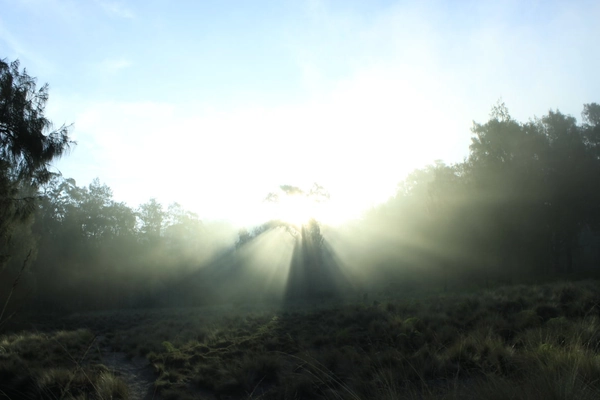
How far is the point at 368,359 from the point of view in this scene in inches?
251

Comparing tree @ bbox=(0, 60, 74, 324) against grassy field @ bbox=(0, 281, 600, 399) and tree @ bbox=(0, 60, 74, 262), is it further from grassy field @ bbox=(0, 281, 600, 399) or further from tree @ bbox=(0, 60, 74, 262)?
grassy field @ bbox=(0, 281, 600, 399)

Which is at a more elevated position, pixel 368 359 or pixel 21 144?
Answer: pixel 21 144

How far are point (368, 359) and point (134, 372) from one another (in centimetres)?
595

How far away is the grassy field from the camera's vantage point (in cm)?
329

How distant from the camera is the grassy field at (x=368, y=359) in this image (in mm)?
3291

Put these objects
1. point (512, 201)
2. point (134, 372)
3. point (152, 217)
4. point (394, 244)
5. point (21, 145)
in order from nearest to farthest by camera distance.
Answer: point (134, 372), point (21, 145), point (512, 201), point (394, 244), point (152, 217)

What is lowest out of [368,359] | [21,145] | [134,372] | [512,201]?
[134,372]

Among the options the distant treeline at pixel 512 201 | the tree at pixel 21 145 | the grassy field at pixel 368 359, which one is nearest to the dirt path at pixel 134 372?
the grassy field at pixel 368 359

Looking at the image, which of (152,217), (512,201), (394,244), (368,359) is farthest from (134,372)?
(152,217)

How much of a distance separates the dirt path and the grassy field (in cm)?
12

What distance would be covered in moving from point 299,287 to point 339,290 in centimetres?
364

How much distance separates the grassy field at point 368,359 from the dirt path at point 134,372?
0.39 ft

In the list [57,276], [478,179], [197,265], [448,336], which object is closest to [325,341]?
[448,336]

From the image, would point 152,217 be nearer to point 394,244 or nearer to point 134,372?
point 394,244
